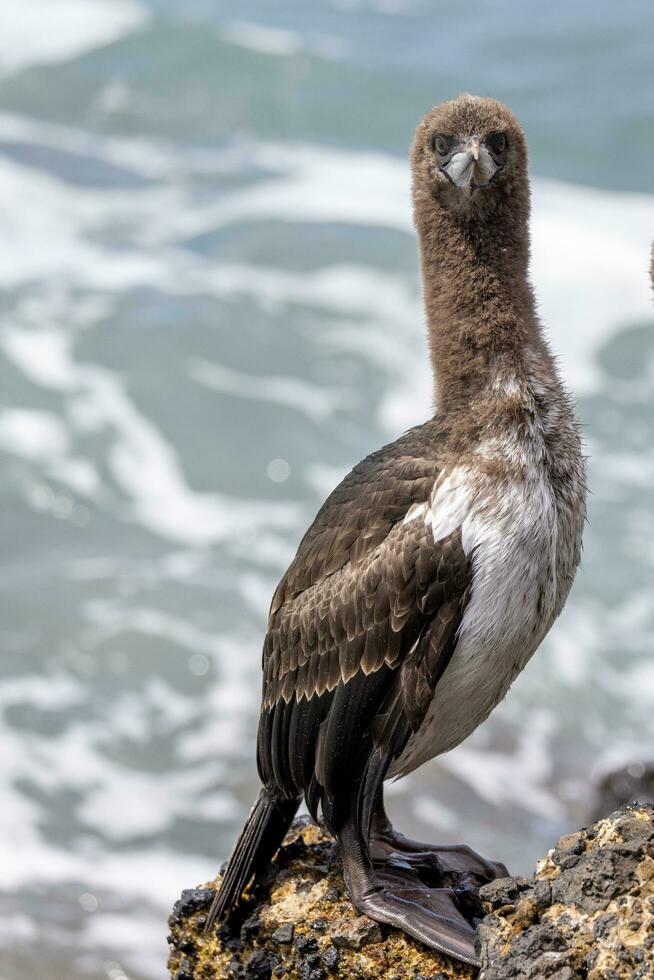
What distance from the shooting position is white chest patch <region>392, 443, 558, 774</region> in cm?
534

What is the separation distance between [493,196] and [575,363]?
48.9 feet

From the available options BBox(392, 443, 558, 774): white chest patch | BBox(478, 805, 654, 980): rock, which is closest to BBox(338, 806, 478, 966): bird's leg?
BBox(478, 805, 654, 980): rock

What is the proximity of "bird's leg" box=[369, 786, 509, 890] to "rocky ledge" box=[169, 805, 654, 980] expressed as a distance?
23 centimetres

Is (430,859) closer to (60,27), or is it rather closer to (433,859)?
(433,859)

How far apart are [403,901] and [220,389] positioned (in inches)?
589

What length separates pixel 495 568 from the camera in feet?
17.5

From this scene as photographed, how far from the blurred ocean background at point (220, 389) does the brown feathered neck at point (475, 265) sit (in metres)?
5.98

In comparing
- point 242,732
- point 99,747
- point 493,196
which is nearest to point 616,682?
point 242,732

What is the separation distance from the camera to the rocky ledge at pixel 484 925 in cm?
458

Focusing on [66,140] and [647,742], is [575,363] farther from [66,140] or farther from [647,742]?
[66,140]

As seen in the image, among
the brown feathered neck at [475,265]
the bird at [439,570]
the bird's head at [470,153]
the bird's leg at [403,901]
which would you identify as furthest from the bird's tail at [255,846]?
the bird's head at [470,153]

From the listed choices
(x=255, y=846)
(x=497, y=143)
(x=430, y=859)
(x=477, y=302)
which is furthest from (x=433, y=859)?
(x=497, y=143)

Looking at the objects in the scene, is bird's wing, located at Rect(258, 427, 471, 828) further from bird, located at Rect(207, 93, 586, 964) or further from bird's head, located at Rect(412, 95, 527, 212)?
bird's head, located at Rect(412, 95, 527, 212)

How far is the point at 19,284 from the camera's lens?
72.5 feet
